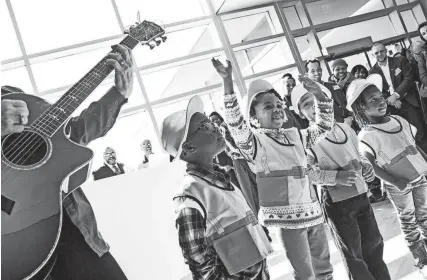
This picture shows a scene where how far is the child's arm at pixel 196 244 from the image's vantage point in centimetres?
145

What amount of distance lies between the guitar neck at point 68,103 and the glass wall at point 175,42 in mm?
4094

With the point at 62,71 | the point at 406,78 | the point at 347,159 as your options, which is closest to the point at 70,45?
A: the point at 62,71

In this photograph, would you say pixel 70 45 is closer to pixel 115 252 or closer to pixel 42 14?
pixel 42 14

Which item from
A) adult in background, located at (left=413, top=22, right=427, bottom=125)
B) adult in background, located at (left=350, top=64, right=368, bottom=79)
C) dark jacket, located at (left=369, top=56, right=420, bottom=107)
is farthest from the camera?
adult in background, located at (left=350, top=64, right=368, bottom=79)

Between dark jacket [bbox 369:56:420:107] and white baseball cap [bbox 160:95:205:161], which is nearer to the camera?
white baseball cap [bbox 160:95:205:161]

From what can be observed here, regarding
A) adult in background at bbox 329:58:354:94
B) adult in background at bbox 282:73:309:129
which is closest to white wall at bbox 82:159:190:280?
adult in background at bbox 282:73:309:129

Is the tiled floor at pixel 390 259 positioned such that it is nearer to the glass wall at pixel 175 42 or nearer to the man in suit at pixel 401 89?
the man in suit at pixel 401 89

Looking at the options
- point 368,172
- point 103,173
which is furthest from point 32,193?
point 103,173

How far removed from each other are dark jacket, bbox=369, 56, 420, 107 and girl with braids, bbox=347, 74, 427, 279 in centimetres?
219

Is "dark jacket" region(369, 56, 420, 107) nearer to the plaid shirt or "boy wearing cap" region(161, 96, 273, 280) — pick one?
"boy wearing cap" region(161, 96, 273, 280)

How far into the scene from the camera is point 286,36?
8.59m

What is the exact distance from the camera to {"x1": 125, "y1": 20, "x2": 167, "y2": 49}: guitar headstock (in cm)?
201

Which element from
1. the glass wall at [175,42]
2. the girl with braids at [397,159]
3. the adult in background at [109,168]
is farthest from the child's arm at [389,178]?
the glass wall at [175,42]

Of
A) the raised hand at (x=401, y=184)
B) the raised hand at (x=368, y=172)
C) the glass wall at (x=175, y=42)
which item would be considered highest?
the glass wall at (x=175, y=42)
